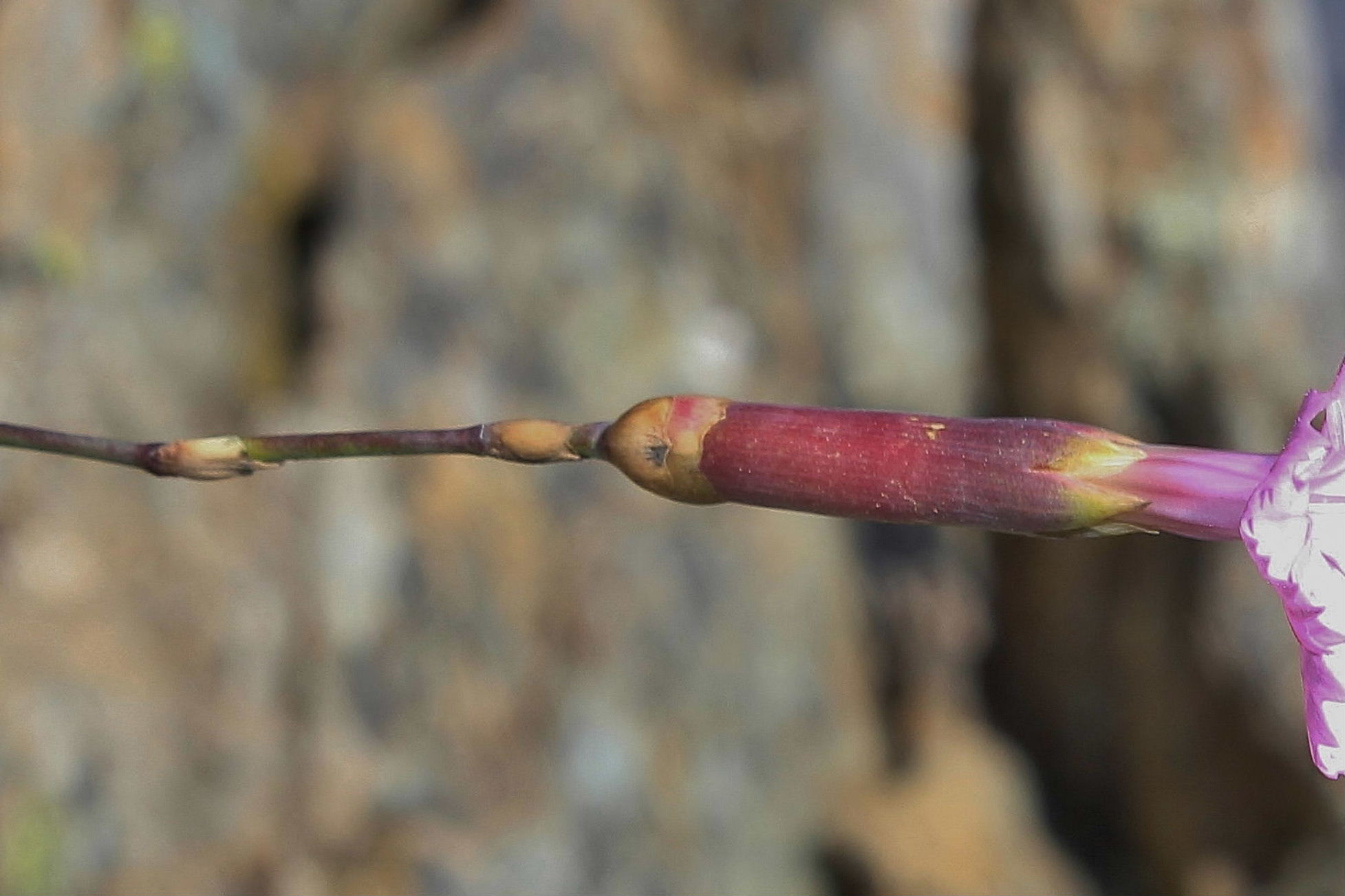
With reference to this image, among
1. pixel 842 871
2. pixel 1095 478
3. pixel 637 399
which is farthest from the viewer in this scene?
pixel 842 871

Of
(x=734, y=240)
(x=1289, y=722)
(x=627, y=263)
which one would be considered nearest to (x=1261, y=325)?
(x=1289, y=722)

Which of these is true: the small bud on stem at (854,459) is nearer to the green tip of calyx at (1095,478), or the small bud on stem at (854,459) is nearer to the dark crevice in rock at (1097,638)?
the green tip of calyx at (1095,478)

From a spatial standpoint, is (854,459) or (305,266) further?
(305,266)

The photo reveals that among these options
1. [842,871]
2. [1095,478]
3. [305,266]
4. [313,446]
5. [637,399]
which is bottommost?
[842,871]

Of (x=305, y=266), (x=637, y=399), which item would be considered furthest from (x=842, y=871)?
(x=305, y=266)

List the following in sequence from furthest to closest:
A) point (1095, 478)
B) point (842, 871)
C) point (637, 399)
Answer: point (842, 871) < point (637, 399) < point (1095, 478)

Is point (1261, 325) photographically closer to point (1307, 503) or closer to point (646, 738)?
point (646, 738)

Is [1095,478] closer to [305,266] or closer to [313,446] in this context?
[313,446]
